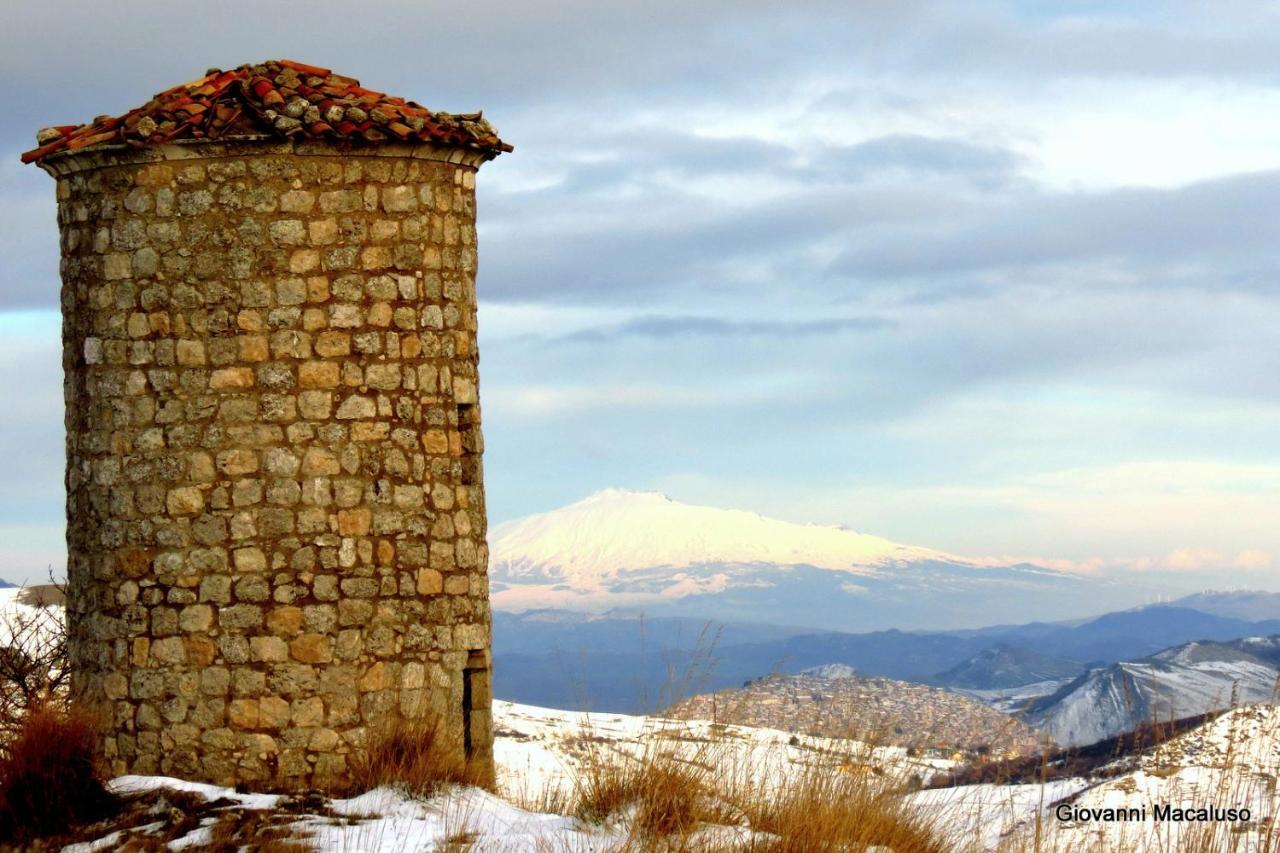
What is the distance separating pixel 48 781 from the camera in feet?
33.5

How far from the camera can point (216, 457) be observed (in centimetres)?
1130

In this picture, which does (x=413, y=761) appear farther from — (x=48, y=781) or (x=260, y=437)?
(x=260, y=437)

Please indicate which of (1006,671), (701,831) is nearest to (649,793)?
(701,831)

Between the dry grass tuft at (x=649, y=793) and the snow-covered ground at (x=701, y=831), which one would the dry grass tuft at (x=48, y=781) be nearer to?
the snow-covered ground at (x=701, y=831)

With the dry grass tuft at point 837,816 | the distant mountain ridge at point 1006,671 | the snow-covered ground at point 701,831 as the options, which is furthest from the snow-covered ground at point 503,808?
the distant mountain ridge at point 1006,671

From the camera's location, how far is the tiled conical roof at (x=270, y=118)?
11438 mm

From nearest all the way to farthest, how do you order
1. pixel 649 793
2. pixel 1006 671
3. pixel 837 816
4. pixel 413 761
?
pixel 837 816
pixel 649 793
pixel 413 761
pixel 1006 671

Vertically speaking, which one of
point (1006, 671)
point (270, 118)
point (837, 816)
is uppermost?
point (270, 118)

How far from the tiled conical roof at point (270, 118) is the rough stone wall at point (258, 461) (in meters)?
0.16

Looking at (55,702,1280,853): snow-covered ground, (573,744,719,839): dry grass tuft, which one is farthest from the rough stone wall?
(573,744,719,839): dry grass tuft

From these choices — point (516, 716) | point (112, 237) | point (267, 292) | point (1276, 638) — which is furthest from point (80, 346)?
point (1276, 638)

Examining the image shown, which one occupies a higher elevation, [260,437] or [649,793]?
[260,437]

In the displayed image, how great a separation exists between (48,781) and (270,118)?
15.7ft

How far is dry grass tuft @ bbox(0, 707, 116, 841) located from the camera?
998 cm
